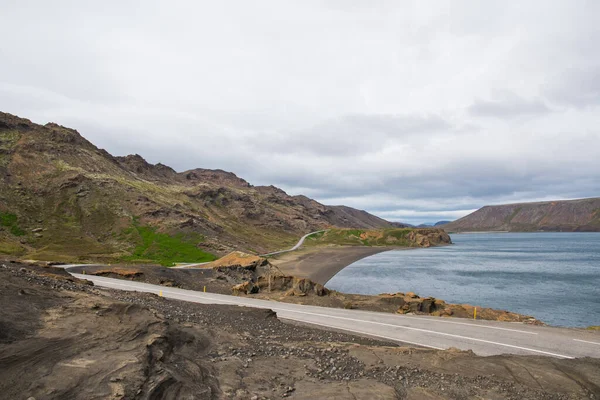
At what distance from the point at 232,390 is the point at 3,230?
239ft

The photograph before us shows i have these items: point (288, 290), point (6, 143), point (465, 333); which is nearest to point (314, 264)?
point (288, 290)

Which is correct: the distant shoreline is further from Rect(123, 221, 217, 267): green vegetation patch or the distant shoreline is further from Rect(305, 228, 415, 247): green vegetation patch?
Rect(305, 228, 415, 247): green vegetation patch

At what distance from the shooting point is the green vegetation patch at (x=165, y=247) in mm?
68125

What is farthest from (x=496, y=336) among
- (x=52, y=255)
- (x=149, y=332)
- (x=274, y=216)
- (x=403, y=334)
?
(x=274, y=216)

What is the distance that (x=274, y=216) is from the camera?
568ft

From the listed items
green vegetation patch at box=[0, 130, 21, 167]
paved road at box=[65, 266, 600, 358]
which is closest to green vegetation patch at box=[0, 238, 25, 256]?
green vegetation patch at box=[0, 130, 21, 167]

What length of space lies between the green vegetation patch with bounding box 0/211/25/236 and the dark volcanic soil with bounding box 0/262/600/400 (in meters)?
66.4

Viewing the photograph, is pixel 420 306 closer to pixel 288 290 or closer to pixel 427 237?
pixel 288 290

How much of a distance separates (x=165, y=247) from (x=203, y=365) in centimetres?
6720

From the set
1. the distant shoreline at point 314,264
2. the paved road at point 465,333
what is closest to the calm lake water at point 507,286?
the distant shoreline at point 314,264

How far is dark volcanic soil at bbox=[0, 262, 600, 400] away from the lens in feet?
24.3

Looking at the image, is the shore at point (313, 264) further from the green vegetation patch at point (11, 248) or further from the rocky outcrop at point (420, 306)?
the green vegetation patch at point (11, 248)

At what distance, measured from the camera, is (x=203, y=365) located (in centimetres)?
952

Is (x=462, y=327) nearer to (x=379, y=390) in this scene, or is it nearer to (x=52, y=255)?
(x=379, y=390)
